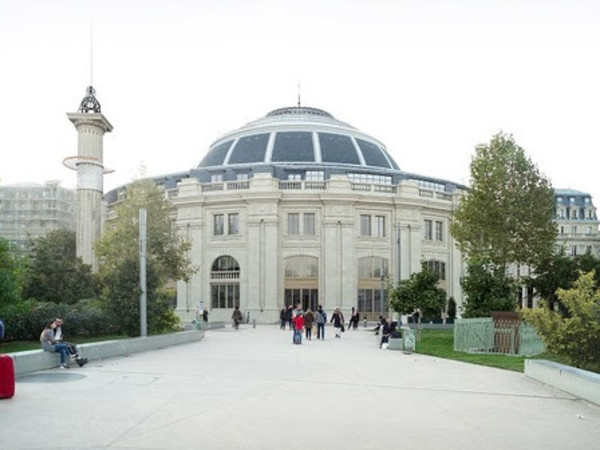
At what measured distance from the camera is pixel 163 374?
15258 mm

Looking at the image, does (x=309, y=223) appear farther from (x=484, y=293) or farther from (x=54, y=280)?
(x=54, y=280)

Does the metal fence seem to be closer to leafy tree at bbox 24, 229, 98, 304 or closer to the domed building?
leafy tree at bbox 24, 229, 98, 304

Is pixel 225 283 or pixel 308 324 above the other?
pixel 225 283

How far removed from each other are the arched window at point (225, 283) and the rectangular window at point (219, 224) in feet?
6.92

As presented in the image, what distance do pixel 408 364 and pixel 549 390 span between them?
5.61 metres

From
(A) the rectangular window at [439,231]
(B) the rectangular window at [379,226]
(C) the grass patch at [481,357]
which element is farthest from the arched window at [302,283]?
(C) the grass patch at [481,357]

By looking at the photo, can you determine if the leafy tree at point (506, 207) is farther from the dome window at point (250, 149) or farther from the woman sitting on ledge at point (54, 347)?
the dome window at point (250, 149)

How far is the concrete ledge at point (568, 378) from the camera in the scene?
1170 centimetres

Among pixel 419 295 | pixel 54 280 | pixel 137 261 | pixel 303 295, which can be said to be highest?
pixel 137 261

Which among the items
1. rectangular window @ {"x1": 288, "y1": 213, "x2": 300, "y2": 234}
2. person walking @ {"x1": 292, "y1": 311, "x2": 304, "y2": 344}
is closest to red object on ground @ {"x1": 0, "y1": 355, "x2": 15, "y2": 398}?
person walking @ {"x1": 292, "y1": 311, "x2": 304, "y2": 344}

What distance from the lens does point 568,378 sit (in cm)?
1293

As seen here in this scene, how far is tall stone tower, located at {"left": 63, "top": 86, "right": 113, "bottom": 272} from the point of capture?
3897 centimetres

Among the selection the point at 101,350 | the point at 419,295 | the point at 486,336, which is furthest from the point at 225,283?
the point at 101,350

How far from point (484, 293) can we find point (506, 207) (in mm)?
7964
